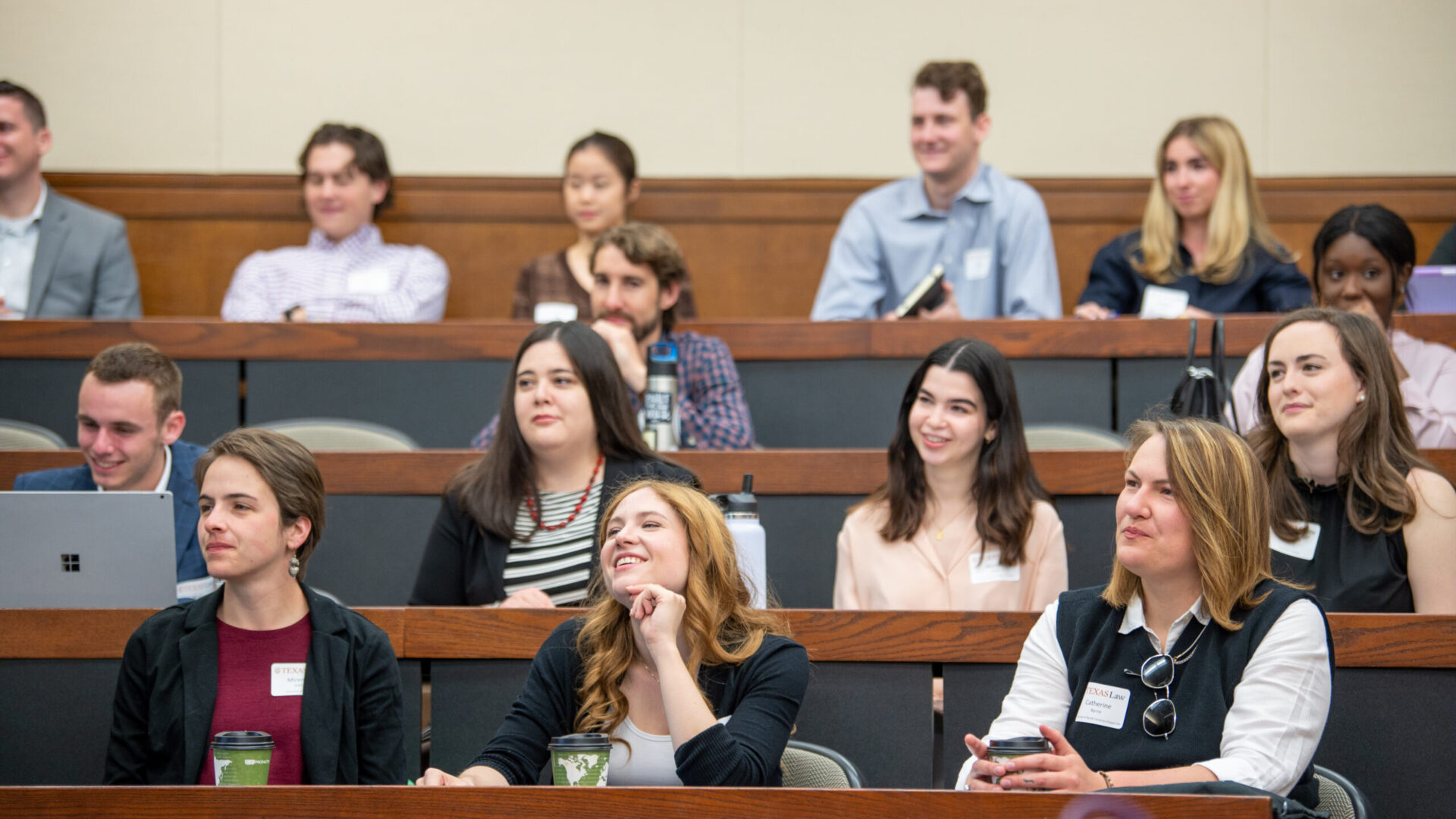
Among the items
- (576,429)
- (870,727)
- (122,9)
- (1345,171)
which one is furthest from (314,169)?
(1345,171)

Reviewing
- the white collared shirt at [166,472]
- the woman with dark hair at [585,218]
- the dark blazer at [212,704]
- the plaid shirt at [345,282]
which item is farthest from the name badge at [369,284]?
the dark blazer at [212,704]

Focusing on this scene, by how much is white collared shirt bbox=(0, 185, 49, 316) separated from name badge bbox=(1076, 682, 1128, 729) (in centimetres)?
366

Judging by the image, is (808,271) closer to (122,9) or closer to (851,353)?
(851,353)

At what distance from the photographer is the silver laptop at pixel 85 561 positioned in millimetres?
2256

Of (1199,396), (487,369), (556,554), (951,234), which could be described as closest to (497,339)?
(487,369)

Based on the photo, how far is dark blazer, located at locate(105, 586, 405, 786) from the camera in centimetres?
200

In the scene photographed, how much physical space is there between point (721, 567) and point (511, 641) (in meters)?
0.43

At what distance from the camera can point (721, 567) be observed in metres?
2.02

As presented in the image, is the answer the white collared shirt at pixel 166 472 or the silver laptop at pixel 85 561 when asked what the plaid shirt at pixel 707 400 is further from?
the silver laptop at pixel 85 561

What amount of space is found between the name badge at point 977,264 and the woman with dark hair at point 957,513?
1589 millimetres

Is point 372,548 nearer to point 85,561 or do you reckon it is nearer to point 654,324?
point 85,561

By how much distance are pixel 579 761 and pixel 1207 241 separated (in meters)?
3.15

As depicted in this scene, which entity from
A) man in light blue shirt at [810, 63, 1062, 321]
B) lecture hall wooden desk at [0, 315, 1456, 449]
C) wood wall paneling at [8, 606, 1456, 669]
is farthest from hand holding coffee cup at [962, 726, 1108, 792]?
man in light blue shirt at [810, 63, 1062, 321]

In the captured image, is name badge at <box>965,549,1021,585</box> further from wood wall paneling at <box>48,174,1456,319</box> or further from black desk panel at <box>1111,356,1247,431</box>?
wood wall paneling at <box>48,174,1456,319</box>
